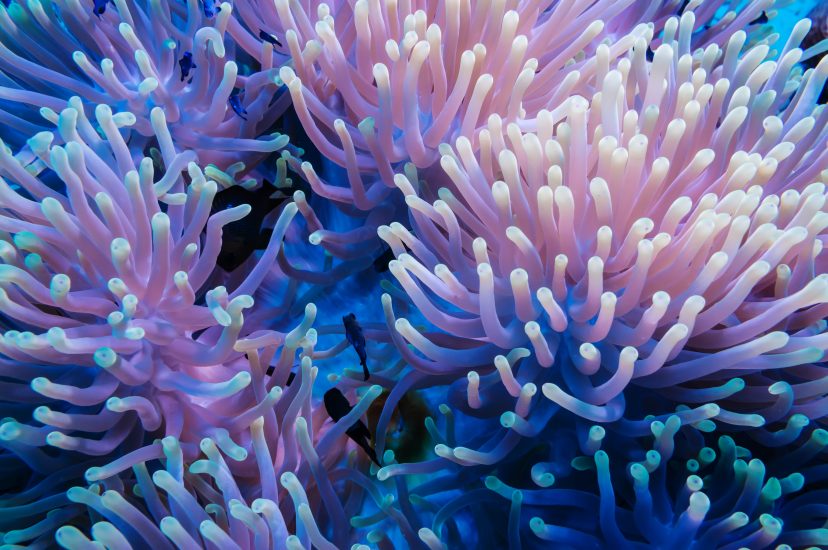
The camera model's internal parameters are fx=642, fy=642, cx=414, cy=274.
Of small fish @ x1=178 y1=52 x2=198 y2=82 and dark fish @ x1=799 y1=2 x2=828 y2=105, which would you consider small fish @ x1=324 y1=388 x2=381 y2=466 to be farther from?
dark fish @ x1=799 y1=2 x2=828 y2=105

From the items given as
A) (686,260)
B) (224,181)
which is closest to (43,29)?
(224,181)

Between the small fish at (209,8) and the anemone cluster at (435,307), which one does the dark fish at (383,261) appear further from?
the small fish at (209,8)

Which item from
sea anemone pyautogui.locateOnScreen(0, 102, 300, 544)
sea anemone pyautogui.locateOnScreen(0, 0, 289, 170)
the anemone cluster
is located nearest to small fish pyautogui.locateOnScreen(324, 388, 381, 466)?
the anemone cluster

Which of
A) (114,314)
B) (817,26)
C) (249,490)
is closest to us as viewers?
(114,314)

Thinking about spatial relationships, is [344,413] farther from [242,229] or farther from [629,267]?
[629,267]

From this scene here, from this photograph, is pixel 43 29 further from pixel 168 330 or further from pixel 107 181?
pixel 168 330

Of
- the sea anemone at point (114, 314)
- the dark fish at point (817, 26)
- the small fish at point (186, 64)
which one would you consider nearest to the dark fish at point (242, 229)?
the sea anemone at point (114, 314)

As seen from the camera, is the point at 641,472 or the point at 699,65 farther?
the point at 699,65

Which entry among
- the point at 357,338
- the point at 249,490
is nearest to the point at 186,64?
the point at 357,338
